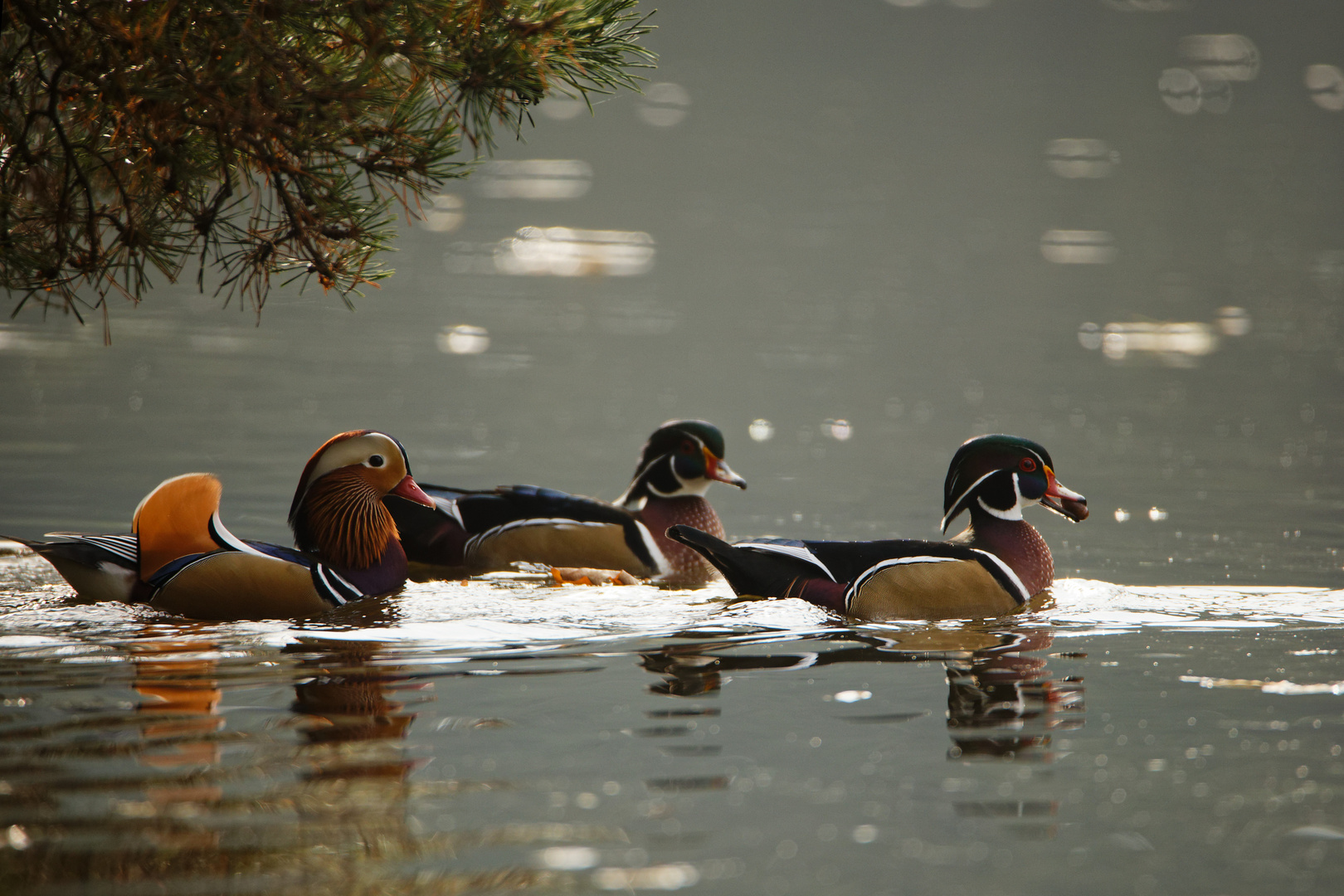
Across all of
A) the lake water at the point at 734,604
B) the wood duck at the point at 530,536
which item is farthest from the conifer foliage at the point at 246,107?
the wood duck at the point at 530,536

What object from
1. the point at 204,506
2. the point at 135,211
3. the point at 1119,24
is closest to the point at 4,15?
the point at 135,211

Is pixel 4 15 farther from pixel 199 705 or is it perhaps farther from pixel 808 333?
pixel 808 333

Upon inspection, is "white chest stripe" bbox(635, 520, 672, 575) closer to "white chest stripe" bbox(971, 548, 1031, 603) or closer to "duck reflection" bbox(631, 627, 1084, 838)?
"white chest stripe" bbox(971, 548, 1031, 603)

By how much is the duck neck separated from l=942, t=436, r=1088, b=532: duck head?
44 mm

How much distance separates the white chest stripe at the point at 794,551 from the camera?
7.42 meters

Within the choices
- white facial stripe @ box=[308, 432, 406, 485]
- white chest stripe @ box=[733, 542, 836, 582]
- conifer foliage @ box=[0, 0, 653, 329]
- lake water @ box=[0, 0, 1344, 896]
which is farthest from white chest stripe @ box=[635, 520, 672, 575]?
conifer foliage @ box=[0, 0, 653, 329]

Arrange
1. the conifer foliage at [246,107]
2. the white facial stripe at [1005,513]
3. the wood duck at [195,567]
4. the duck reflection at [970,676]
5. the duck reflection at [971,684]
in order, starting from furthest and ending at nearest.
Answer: the white facial stripe at [1005,513], the wood duck at [195,567], the conifer foliage at [246,107], the duck reflection at [970,676], the duck reflection at [971,684]

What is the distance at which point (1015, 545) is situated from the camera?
7.99 m

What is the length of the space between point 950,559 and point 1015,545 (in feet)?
2.12

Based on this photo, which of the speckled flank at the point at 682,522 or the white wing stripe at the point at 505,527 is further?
the speckled flank at the point at 682,522

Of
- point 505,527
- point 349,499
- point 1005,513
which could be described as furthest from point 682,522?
point 349,499

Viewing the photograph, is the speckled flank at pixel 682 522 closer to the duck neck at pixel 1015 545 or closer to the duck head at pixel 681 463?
the duck head at pixel 681 463

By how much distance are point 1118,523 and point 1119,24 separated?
5662 cm

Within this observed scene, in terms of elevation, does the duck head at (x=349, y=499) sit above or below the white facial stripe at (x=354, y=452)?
below
